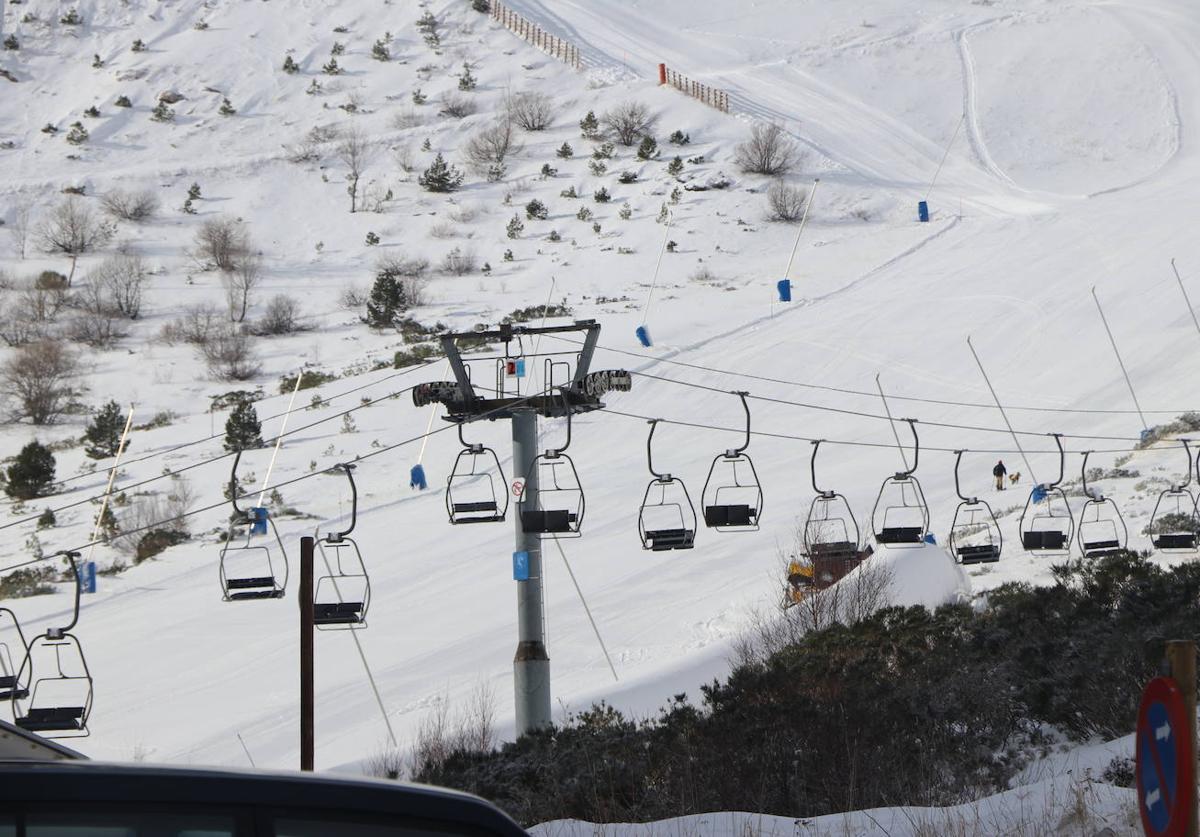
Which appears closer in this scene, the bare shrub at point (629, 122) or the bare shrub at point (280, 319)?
the bare shrub at point (280, 319)

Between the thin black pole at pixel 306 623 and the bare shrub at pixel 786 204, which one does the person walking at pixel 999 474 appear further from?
the bare shrub at pixel 786 204

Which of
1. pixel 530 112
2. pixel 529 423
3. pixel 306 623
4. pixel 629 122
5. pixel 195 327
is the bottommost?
pixel 306 623

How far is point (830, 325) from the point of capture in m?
41.8

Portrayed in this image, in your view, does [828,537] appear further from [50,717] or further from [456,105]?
[456,105]

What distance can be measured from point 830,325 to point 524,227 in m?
20.8

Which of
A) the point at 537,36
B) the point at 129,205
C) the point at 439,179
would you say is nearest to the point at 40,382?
the point at 129,205

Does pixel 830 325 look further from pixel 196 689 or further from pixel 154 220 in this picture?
pixel 154 220

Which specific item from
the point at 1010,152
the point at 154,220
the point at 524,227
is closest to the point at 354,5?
the point at 154,220

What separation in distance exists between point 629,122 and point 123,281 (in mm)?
24128

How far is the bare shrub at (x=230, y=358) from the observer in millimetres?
48625

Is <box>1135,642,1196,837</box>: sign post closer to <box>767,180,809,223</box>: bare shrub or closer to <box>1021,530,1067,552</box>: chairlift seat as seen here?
<box>1021,530,1067,552</box>: chairlift seat

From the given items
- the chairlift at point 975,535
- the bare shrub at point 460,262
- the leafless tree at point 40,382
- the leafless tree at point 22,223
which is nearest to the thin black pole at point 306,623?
the chairlift at point 975,535

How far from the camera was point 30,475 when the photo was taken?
39594mm

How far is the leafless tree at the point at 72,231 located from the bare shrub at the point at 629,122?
2364 centimetres
